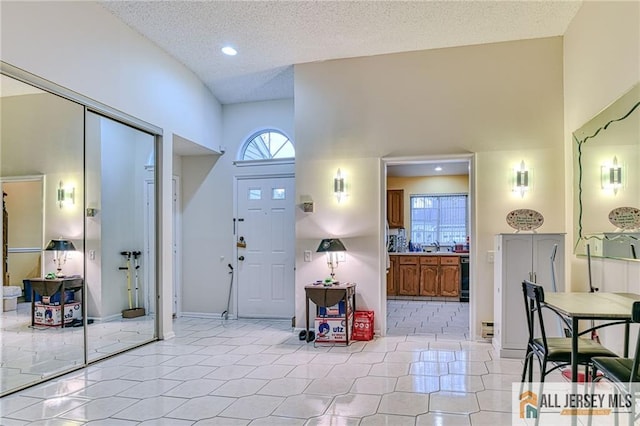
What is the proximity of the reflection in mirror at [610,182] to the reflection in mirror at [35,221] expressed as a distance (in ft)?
14.9

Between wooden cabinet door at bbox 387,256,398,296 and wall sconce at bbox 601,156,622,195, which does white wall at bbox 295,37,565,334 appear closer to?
wall sconce at bbox 601,156,622,195

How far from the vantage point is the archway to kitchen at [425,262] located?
545cm

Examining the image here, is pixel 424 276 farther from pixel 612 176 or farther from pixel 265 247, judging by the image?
pixel 612 176

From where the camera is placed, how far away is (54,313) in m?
3.75

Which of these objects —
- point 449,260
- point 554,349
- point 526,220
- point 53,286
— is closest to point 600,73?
point 526,220

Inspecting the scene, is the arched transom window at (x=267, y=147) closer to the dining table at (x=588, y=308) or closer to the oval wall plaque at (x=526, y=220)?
the oval wall plaque at (x=526, y=220)

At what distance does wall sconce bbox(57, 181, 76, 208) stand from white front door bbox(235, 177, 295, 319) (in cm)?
263

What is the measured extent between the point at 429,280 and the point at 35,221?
627 centimetres

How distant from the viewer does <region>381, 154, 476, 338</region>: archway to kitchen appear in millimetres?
5445

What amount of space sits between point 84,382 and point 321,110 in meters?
3.77

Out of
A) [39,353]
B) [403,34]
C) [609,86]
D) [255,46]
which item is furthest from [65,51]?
[609,86]

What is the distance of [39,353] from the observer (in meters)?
3.60

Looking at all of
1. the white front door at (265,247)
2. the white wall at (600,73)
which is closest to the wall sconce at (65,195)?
the white front door at (265,247)

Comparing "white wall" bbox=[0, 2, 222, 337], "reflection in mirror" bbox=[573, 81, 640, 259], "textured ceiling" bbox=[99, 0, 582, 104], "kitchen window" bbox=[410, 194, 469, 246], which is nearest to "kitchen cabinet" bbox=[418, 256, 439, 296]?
"kitchen window" bbox=[410, 194, 469, 246]
